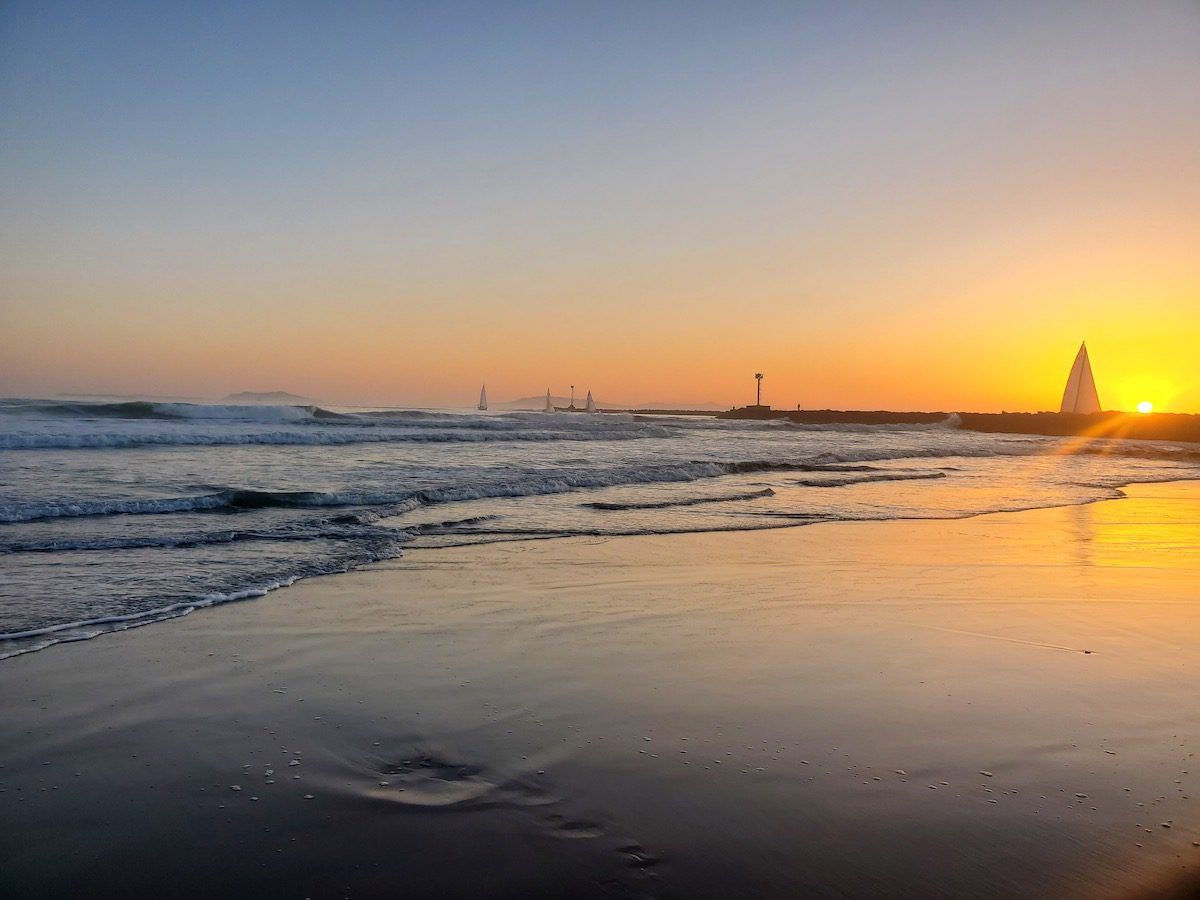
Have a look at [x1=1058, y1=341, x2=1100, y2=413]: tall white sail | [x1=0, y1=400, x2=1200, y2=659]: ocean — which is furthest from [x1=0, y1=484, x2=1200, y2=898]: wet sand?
[x1=1058, y1=341, x2=1100, y2=413]: tall white sail

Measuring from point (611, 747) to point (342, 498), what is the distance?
8671 millimetres

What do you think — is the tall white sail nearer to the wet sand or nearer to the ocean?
the ocean

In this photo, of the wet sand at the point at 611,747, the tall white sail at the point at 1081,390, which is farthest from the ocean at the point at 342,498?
the tall white sail at the point at 1081,390

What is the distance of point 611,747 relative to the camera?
3283 millimetres

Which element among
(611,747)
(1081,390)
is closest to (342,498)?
(611,747)

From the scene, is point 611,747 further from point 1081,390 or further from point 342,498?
point 1081,390

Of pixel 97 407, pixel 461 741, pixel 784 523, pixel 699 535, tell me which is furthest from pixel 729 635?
pixel 97 407

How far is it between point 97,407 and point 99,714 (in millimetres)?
38418

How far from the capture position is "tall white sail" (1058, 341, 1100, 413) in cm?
5496

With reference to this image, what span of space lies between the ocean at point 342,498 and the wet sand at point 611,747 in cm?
70

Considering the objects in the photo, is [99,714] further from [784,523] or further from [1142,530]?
[1142,530]

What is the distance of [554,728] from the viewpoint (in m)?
3.48

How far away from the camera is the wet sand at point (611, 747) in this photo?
2.40 m

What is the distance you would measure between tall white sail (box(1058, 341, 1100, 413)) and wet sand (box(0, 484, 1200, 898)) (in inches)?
2250
